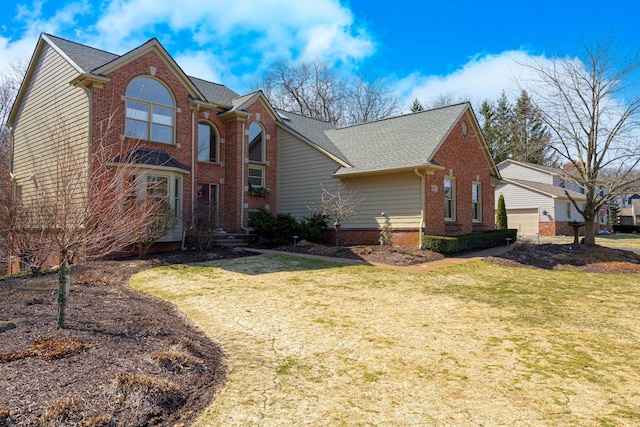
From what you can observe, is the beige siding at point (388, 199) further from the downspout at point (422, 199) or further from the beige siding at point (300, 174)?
the beige siding at point (300, 174)

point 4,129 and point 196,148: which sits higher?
point 4,129

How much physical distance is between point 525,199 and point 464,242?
1926 centimetres

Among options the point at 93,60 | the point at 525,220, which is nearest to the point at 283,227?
the point at 93,60

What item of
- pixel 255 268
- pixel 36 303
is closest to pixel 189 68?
pixel 255 268

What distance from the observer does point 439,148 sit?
51.3ft

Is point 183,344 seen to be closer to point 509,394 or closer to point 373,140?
point 509,394

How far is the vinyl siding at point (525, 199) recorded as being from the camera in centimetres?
2972

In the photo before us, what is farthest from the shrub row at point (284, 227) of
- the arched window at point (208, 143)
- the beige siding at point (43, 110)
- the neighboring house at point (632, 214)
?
the neighboring house at point (632, 214)

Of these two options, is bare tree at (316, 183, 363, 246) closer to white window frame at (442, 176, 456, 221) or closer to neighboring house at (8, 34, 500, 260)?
neighboring house at (8, 34, 500, 260)

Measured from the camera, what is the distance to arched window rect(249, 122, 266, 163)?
18.4 metres

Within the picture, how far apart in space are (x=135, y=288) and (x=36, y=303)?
245 cm

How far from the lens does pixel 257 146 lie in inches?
729

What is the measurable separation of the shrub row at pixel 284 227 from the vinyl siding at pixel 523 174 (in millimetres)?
25504

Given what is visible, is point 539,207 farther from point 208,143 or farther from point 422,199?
point 208,143
